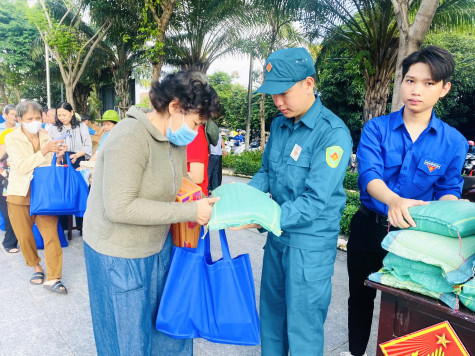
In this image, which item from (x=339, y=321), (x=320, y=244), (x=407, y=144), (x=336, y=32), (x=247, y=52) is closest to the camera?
(x=320, y=244)

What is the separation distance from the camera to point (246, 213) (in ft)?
4.79

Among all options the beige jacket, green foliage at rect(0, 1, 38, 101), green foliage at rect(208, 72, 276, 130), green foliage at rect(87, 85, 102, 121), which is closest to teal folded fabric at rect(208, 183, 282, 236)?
the beige jacket

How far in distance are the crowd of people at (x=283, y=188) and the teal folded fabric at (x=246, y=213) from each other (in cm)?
4

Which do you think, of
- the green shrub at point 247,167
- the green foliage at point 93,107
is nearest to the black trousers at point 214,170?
the green shrub at point 247,167

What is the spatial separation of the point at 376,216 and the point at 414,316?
28.1 inches

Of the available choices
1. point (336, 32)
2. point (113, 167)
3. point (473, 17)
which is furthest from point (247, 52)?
point (113, 167)

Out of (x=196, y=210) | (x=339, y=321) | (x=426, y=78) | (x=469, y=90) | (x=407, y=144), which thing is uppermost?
(x=469, y=90)

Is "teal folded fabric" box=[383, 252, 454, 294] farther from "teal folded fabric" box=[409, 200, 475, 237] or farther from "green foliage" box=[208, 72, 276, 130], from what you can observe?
"green foliage" box=[208, 72, 276, 130]

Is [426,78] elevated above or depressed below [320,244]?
above

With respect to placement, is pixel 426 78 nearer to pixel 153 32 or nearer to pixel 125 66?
pixel 153 32

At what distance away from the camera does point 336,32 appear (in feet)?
26.2

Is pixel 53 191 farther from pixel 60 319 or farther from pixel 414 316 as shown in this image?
pixel 414 316

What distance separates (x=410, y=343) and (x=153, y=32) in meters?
8.30

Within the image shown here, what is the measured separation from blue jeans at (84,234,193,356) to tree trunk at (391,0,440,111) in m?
3.47
